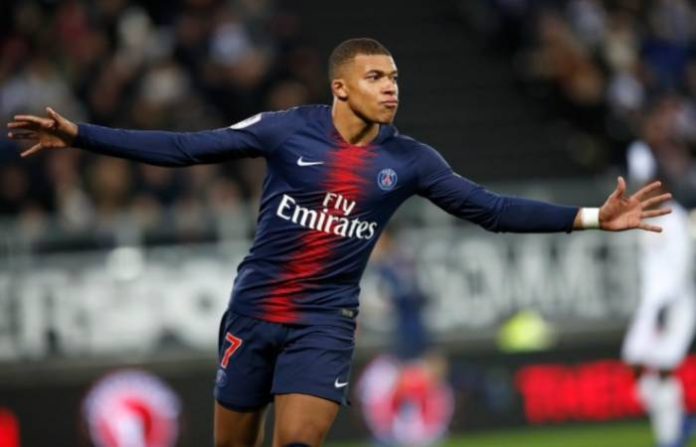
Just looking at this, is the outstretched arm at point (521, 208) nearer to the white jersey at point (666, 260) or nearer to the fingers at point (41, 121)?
the fingers at point (41, 121)

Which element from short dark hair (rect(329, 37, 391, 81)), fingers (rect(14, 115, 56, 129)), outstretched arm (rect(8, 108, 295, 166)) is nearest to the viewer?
fingers (rect(14, 115, 56, 129))

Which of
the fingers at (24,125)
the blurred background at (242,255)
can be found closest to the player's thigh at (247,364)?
the fingers at (24,125)

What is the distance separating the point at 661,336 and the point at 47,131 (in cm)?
688

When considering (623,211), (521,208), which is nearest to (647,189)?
(623,211)

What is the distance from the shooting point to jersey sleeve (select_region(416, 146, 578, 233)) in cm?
746

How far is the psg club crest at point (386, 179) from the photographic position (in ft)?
24.9

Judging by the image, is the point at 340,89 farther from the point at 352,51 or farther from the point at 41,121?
the point at 41,121

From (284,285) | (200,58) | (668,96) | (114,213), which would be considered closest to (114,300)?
(114,213)

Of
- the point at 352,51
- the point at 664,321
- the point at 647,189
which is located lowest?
the point at 664,321

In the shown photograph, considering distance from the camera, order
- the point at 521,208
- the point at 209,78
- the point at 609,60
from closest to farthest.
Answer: the point at 521,208 → the point at 209,78 → the point at 609,60

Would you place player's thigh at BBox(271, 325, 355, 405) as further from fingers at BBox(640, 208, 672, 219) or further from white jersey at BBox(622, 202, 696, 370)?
white jersey at BBox(622, 202, 696, 370)

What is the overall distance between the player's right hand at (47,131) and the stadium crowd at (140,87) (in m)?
6.30

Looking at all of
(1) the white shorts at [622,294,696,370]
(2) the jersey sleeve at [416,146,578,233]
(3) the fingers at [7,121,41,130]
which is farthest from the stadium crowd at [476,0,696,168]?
(3) the fingers at [7,121,41,130]

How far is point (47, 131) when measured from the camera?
23.9 feet
